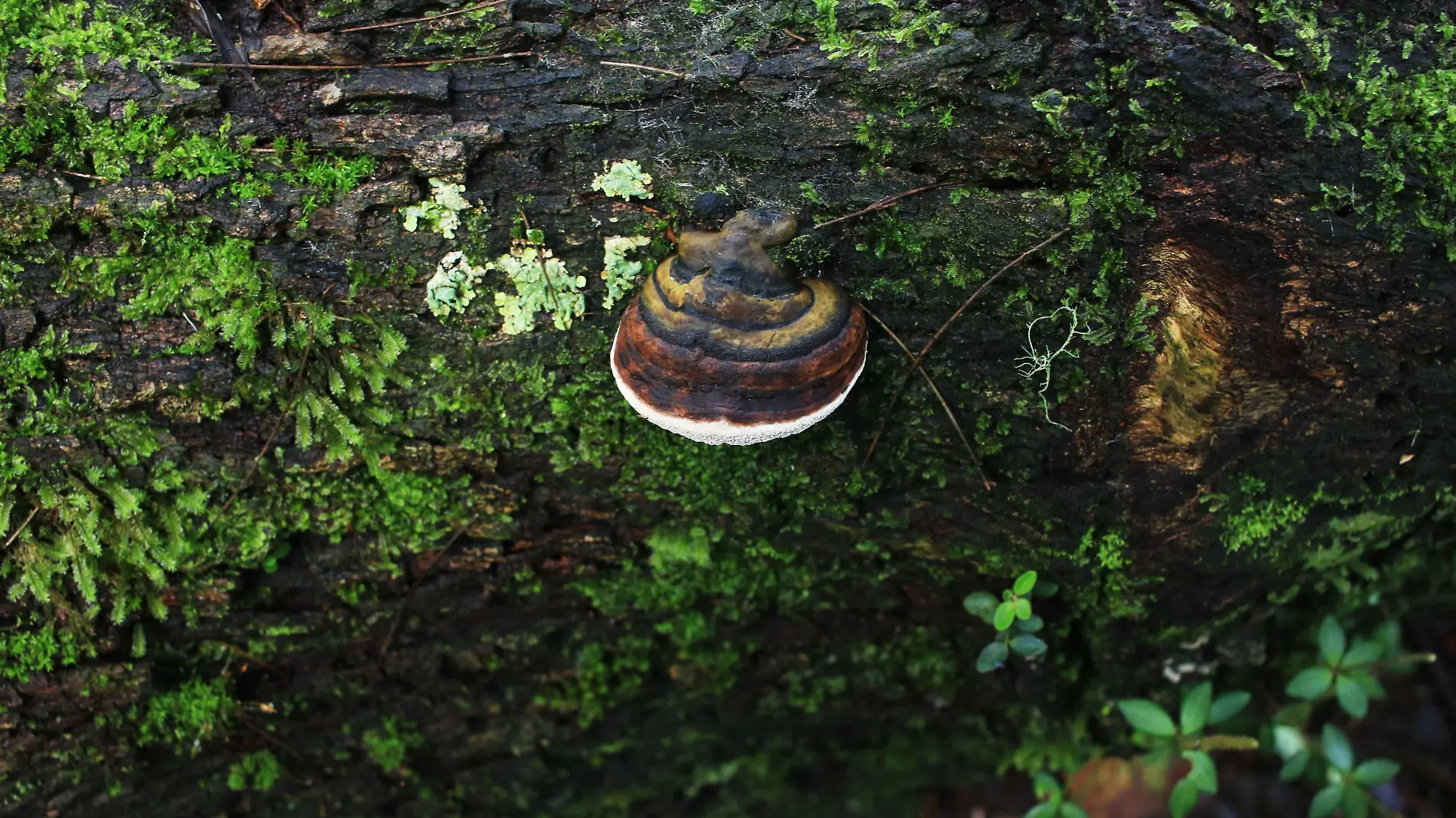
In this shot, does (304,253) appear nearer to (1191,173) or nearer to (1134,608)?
(1191,173)

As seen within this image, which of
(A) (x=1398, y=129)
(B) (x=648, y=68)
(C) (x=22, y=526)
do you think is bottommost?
(C) (x=22, y=526)

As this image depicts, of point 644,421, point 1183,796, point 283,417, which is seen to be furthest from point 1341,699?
point 283,417

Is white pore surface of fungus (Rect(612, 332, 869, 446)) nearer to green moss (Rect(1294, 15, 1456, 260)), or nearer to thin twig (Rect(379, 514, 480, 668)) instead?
thin twig (Rect(379, 514, 480, 668))

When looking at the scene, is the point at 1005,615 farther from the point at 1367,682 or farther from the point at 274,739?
the point at 274,739

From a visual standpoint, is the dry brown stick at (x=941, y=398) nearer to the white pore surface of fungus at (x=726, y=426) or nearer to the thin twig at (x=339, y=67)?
the white pore surface of fungus at (x=726, y=426)

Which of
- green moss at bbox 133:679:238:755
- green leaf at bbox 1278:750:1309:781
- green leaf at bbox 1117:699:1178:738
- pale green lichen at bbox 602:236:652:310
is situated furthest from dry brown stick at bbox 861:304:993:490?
green moss at bbox 133:679:238:755

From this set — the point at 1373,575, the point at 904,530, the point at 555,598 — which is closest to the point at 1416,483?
the point at 1373,575

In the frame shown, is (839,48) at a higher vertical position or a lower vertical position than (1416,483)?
higher
